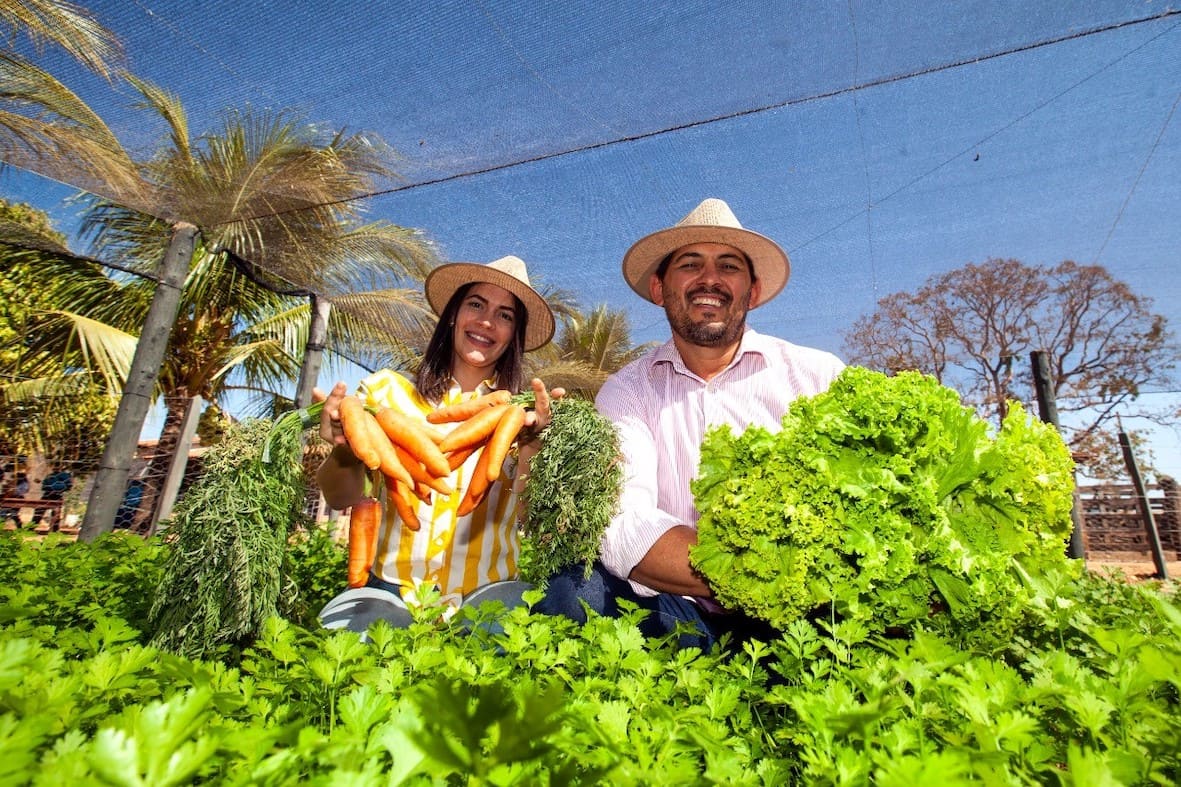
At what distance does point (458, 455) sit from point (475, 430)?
0.19 m

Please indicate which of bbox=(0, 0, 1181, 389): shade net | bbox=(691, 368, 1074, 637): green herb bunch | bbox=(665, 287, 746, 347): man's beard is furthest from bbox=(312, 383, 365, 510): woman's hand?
bbox=(0, 0, 1181, 389): shade net

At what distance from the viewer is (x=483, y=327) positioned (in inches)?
121

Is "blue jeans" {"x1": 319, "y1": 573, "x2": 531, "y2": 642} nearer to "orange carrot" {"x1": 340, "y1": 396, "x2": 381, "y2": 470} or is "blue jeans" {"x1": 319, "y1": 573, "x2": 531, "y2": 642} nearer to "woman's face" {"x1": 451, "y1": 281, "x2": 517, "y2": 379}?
"orange carrot" {"x1": 340, "y1": 396, "x2": 381, "y2": 470}

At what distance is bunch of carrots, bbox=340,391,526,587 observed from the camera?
2043mm

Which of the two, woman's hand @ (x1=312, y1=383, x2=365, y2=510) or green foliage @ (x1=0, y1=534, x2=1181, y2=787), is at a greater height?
woman's hand @ (x1=312, y1=383, x2=365, y2=510)

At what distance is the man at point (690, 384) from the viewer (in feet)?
7.56

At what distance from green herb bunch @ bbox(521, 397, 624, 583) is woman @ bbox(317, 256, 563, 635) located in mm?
193

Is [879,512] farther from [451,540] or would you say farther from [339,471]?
[339,471]

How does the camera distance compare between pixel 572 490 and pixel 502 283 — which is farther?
pixel 502 283

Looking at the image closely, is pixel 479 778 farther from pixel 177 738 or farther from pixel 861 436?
pixel 861 436

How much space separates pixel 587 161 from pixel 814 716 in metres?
5.67

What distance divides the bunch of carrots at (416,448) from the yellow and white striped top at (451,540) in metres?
0.28

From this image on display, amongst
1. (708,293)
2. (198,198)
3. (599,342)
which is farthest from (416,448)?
(599,342)

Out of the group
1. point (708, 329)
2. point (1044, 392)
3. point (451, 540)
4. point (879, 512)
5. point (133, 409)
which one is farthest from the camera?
point (1044, 392)
